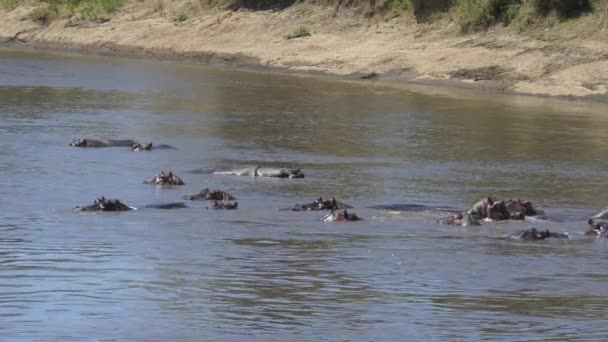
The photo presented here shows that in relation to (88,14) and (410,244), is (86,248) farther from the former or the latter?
(88,14)

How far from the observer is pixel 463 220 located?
1441cm

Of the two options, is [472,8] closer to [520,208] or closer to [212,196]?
[212,196]

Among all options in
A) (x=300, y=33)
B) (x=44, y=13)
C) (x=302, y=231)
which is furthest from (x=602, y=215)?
(x=44, y=13)

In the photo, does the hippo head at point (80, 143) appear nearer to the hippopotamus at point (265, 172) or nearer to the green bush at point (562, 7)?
the hippopotamus at point (265, 172)

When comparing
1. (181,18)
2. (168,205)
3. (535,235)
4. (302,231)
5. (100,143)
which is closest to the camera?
(535,235)

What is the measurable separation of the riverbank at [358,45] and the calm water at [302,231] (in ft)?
12.6

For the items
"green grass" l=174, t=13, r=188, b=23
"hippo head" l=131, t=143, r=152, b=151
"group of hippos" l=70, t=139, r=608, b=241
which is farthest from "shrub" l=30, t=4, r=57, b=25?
"group of hippos" l=70, t=139, r=608, b=241

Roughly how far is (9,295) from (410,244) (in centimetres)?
433

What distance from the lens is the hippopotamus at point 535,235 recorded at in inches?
534

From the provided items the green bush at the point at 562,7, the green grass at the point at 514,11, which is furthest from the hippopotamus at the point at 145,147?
the green bush at the point at 562,7

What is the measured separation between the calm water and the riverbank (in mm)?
3838

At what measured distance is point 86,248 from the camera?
12391 millimetres

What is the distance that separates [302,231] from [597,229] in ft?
9.79

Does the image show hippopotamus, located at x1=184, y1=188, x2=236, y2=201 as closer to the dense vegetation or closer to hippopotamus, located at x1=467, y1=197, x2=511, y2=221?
hippopotamus, located at x1=467, y1=197, x2=511, y2=221
